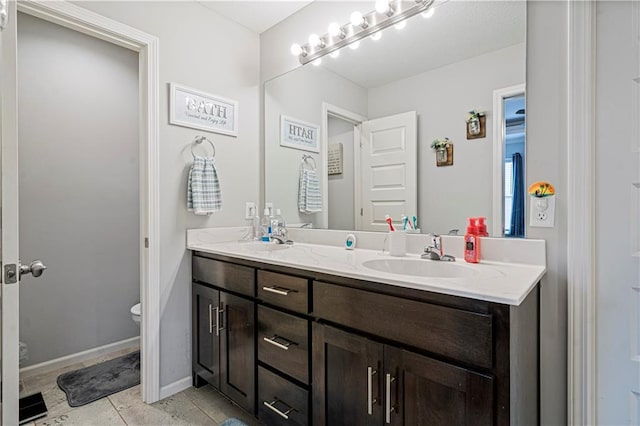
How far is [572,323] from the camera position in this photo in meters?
1.09

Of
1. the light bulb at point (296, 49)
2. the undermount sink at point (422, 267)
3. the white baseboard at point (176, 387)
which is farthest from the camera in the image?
the light bulb at point (296, 49)

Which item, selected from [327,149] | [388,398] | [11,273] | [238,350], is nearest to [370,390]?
[388,398]

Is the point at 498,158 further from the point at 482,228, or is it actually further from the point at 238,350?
the point at 238,350

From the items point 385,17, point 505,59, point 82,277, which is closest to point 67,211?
point 82,277

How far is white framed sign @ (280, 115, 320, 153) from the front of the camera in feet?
6.82

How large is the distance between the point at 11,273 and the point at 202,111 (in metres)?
1.32

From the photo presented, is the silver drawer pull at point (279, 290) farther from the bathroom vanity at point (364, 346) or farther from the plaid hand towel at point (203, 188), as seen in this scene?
the plaid hand towel at point (203, 188)

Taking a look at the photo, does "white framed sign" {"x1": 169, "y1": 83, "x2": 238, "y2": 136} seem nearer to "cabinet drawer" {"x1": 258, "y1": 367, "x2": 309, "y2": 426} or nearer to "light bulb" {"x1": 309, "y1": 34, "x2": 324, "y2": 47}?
"light bulb" {"x1": 309, "y1": 34, "x2": 324, "y2": 47}

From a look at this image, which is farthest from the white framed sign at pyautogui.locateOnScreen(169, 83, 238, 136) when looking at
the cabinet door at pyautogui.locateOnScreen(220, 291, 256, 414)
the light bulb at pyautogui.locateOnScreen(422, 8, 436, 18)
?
the light bulb at pyautogui.locateOnScreen(422, 8, 436, 18)

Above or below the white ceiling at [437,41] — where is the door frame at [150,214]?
below

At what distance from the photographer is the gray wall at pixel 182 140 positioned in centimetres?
184

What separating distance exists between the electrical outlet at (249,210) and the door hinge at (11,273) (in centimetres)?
132

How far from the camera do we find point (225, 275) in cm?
167

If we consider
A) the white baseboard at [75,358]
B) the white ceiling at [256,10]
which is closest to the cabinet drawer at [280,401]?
the white baseboard at [75,358]
